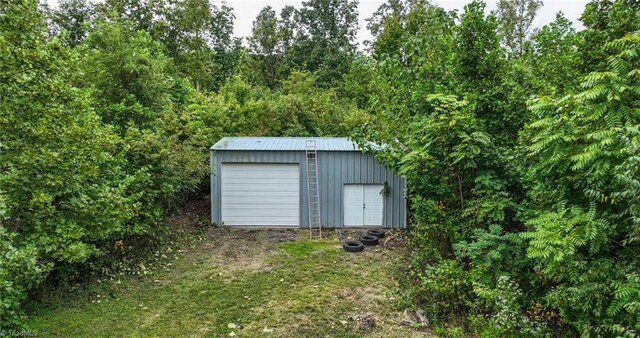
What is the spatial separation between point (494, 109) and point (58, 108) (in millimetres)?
6121

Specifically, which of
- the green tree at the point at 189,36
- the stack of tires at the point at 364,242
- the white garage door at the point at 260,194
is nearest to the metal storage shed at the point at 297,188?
the white garage door at the point at 260,194

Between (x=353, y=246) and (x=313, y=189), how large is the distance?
2462 millimetres

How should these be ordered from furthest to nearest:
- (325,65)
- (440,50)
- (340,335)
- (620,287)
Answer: (325,65), (440,50), (340,335), (620,287)

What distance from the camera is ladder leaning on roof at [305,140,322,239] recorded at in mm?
9602

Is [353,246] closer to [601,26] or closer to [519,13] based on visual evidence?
[601,26]

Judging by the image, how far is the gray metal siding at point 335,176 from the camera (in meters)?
9.56

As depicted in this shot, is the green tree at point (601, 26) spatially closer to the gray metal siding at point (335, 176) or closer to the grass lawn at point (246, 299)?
the grass lawn at point (246, 299)

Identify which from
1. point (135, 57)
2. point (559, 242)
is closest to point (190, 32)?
point (135, 57)

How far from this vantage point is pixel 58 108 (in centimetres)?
442

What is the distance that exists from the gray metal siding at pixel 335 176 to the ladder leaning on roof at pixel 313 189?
0.38 feet

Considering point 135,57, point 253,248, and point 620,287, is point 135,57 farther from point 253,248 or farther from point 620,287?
point 620,287

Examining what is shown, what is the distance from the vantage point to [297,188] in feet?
32.1

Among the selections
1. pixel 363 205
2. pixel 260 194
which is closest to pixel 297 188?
pixel 260 194

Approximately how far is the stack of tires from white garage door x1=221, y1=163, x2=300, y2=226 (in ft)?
7.06
